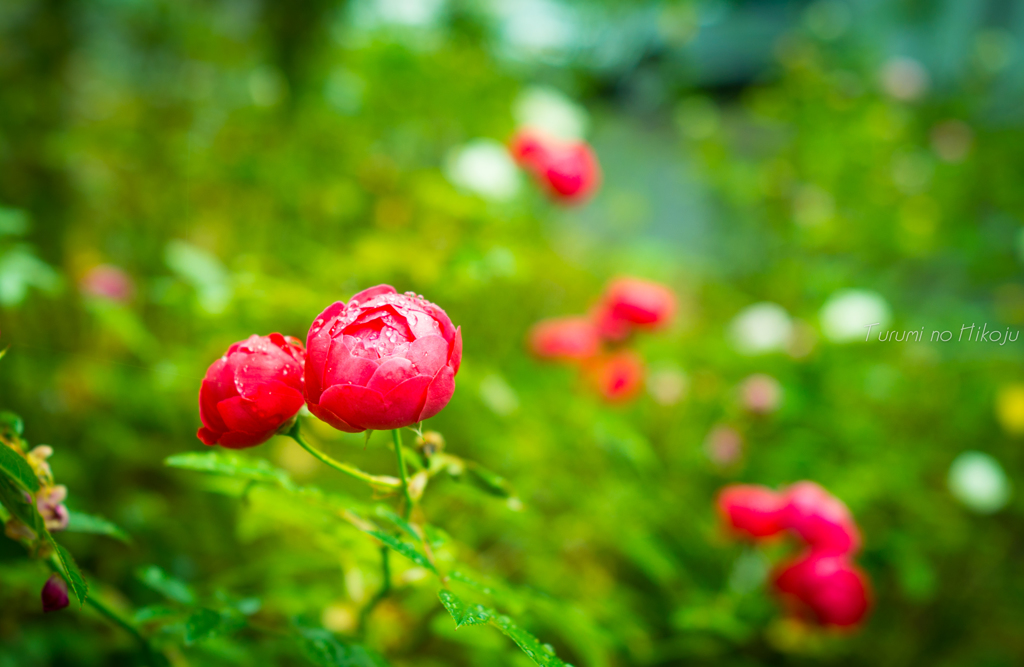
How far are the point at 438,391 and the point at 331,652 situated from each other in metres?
0.19

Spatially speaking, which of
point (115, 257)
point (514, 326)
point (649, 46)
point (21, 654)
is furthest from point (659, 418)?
point (649, 46)

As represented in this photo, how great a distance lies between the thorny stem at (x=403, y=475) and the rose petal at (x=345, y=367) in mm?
41

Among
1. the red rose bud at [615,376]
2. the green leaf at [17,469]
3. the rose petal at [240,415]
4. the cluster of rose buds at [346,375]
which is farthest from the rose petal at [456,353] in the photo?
the red rose bud at [615,376]

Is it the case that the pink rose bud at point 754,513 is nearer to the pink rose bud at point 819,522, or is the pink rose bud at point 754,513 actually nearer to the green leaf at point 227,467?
the pink rose bud at point 819,522

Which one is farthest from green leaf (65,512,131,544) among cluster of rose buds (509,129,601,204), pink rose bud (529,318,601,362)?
cluster of rose buds (509,129,601,204)

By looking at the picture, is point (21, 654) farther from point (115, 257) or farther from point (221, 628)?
point (115, 257)

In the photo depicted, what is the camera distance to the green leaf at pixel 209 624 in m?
0.36

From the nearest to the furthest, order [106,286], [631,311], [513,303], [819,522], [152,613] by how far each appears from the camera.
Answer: [152,613]
[819,522]
[631,311]
[106,286]
[513,303]

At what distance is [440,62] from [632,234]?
1.54 meters

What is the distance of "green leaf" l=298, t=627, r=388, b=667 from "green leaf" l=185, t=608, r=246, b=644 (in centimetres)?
4

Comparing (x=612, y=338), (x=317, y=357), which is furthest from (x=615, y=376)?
(x=317, y=357)

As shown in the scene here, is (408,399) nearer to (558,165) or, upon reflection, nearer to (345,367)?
(345,367)

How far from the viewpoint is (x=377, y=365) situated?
324 mm

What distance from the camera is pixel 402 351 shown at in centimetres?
33
